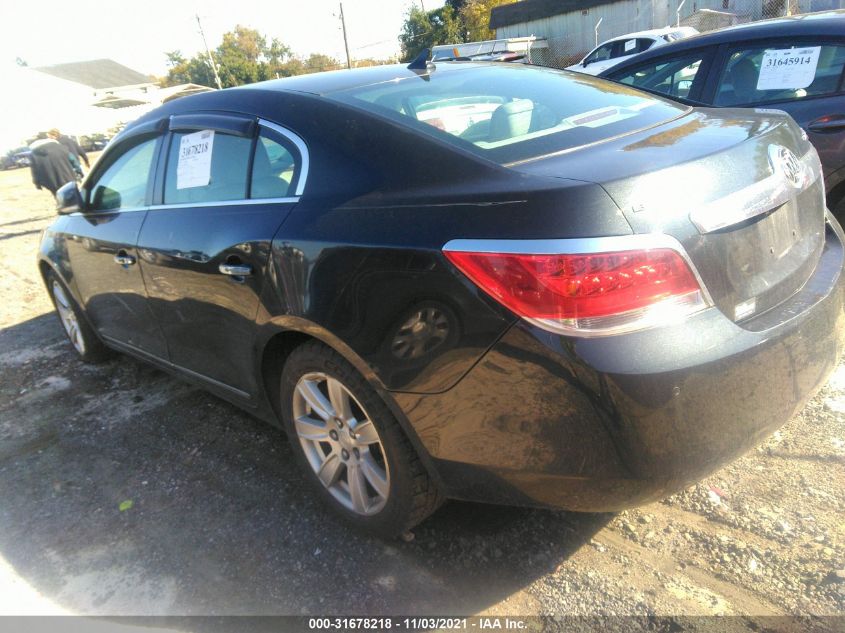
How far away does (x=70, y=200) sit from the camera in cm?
389

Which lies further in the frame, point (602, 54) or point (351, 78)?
point (602, 54)

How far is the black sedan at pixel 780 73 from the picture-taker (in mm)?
3742

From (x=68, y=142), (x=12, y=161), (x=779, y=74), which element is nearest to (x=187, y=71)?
(x=12, y=161)

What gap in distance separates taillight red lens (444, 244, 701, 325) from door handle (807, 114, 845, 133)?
272 centimetres

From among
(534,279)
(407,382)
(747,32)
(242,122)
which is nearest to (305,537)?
(407,382)

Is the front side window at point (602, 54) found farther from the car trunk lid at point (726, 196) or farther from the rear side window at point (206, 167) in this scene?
the car trunk lid at point (726, 196)

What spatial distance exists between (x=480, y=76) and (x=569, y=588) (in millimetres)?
2118

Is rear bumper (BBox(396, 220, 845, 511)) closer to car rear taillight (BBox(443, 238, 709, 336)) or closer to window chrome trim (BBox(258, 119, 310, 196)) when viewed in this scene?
car rear taillight (BBox(443, 238, 709, 336))

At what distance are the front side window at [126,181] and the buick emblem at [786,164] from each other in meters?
2.79

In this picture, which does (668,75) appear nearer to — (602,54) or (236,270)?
(236,270)

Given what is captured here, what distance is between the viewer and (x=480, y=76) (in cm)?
289

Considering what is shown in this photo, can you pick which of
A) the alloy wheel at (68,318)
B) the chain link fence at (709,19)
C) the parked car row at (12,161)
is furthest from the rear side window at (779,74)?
the parked car row at (12,161)

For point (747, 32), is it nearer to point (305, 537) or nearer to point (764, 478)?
point (764, 478)

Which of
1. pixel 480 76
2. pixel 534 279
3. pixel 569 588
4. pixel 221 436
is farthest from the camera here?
pixel 221 436
